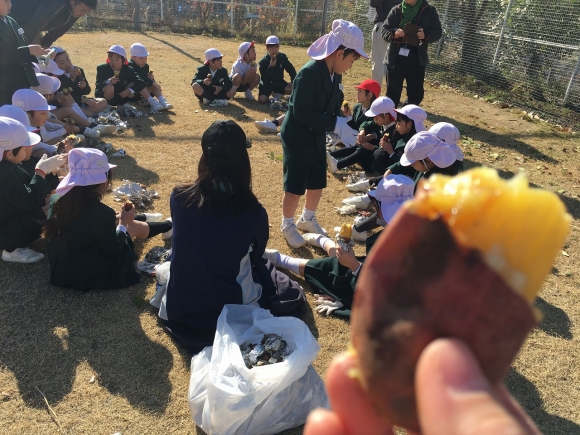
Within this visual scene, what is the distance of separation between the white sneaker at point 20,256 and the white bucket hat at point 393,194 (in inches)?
122

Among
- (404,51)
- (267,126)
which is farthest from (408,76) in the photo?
(267,126)

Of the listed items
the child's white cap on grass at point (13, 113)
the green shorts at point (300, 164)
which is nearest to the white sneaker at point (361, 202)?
the green shorts at point (300, 164)

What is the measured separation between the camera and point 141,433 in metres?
2.70

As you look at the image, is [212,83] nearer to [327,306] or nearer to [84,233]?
[84,233]

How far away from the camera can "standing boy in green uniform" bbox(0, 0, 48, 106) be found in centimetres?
525

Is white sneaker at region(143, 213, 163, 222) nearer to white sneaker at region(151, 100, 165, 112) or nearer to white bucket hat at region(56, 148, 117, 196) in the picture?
white bucket hat at region(56, 148, 117, 196)

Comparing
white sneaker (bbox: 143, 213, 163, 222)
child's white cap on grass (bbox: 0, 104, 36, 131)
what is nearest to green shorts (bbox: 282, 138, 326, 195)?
white sneaker (bbox: 143, 213, 163, 222)

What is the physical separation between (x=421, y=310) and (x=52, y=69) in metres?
7.61

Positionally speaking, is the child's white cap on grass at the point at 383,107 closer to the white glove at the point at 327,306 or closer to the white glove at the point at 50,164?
the white glove at the point at 327,306

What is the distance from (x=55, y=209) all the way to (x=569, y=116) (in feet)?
32.6

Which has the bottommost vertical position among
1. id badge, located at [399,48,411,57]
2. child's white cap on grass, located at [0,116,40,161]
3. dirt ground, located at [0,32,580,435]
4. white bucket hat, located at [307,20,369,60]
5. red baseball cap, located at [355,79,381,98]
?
dirt ground, located at [0,32,580,435]

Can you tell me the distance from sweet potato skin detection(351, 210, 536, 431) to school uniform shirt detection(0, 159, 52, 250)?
3842 millimetres

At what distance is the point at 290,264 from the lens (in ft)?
13.5

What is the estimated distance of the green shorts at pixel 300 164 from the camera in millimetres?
4340
